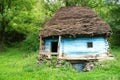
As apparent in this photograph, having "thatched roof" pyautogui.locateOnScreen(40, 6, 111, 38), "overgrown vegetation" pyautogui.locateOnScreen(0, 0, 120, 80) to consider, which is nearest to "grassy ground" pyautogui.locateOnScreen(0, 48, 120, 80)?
"thatched roof" pyautogui.locateOnScreen(40, 6, 111, 38)

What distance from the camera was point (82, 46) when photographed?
2258 centimetres

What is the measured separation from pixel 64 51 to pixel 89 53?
87.8 inches

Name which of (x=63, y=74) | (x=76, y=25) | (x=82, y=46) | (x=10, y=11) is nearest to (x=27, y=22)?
(x=10, y=11)

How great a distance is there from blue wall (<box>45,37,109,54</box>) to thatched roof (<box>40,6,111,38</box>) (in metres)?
0.68

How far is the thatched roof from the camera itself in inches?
879

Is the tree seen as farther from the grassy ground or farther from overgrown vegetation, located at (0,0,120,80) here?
the grassy ground

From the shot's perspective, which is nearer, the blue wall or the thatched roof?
the thatched roof

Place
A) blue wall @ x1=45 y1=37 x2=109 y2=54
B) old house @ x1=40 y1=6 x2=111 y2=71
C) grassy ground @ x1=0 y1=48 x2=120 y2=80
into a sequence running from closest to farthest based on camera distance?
grassy ground @ x1=0 y1=48 x2=120 y2=80 → old house @ x1=40 y1=6 x2=111 y2=71 → blue wall @ x1=45 y1=37 x2=109 y2=54

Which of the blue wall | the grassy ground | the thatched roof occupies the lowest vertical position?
the grassy ground

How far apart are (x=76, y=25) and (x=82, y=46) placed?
1.99 meters

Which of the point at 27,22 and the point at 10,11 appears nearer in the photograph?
the point at 10,11

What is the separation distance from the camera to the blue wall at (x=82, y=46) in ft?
73.7

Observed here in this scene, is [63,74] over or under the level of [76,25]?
under

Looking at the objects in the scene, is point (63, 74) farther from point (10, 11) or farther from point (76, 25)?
point (10, 11)
